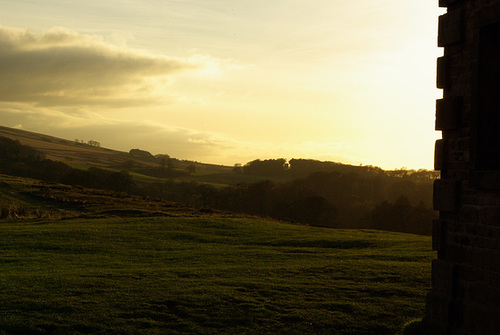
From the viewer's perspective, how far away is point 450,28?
10.6 metres

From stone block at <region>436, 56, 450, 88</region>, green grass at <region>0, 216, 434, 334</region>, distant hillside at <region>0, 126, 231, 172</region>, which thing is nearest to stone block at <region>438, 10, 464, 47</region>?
stone block at <region>436, 56, 450, 88</region>

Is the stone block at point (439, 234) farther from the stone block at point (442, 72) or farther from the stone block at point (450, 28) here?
the stone block at point (450, 28)

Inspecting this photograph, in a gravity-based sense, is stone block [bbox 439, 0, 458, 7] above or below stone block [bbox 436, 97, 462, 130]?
above

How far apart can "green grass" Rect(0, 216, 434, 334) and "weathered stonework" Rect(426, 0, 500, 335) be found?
2250 mm

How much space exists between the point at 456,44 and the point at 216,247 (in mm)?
18537

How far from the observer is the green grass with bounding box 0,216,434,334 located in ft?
40.3

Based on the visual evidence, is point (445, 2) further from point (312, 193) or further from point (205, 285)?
point (312, 193)

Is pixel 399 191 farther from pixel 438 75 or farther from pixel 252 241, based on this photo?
pixel 438 75

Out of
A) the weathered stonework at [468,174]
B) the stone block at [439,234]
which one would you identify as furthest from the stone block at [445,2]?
the stone block at [439,234]

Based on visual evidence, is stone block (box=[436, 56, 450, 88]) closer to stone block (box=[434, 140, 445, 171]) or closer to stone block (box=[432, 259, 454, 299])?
stone block (box=[434, 140, 445, 171])

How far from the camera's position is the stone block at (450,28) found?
10.4 metres

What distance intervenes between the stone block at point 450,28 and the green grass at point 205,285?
655 cm

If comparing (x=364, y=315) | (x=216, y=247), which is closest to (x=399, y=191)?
(x=216, y=247)

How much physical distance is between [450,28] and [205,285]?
1020 centimetres
